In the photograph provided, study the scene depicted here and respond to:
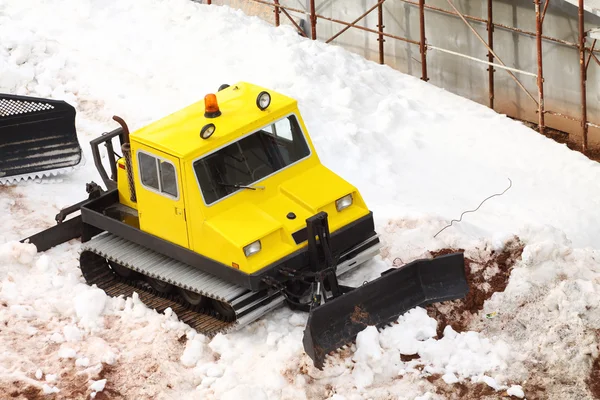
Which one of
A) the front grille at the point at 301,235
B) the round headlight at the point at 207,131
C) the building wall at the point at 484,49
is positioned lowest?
the building wall at the point at 484,49

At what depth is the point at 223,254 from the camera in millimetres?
9883

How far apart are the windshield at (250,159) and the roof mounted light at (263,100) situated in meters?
0.21

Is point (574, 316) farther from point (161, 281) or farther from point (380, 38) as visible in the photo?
point (380, 38)

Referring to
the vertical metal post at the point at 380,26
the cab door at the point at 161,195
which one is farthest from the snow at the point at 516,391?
the vertical metal post at the point at 380,26

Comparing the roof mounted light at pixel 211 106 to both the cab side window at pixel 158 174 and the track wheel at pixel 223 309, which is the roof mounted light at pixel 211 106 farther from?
the track wheel at pixel 223 309

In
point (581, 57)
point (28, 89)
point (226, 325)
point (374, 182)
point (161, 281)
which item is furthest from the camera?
point (28, 89)

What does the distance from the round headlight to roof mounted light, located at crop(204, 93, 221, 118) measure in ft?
1.44

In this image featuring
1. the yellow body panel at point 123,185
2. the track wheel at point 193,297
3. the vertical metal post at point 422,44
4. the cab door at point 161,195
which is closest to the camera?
the cab door at point 161,195

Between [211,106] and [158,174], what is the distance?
33.4 inches

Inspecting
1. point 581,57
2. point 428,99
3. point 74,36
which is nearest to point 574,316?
point 581,57

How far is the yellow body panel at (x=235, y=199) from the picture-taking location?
32.4 feet

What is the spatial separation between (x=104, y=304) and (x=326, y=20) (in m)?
9.80

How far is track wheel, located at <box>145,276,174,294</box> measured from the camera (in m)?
10.8

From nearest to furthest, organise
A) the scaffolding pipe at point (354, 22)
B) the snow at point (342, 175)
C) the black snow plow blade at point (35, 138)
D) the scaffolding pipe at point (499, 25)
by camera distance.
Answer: the snow at point (342, 175), the black snow plow blade at point (35, 138), the scaffolding pipe at point (499, 25), the scaffolding pipe at point (354, 22)
